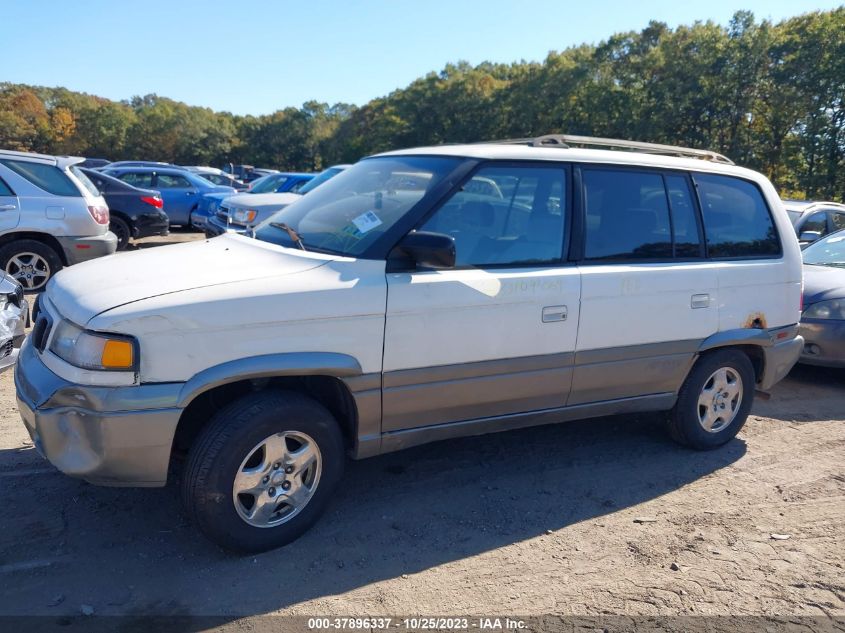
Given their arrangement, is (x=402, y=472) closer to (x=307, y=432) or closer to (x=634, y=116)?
(x=307, y=432)

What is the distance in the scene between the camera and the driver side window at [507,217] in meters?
3.73

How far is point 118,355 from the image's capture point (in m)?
2.89

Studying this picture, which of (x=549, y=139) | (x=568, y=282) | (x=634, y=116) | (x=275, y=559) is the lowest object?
(x=275, y=559)

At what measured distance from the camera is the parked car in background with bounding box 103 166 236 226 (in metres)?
15.8

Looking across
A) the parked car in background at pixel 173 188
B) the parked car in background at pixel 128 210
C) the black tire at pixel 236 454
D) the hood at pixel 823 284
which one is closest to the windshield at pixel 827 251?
the hood at pixel 823 284

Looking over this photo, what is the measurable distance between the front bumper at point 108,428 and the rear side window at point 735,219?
3.53 meters

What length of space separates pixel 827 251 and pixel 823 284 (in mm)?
1245

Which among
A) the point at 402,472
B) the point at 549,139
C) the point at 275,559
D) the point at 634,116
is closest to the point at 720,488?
the point at 402,472

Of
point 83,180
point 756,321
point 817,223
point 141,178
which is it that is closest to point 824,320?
point 756,321

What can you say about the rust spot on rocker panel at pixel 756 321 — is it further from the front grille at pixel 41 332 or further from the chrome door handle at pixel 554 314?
the front grille at pixel 41 332

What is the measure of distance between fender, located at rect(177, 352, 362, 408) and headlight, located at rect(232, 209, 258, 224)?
7776 millimetres

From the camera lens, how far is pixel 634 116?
98.0ft

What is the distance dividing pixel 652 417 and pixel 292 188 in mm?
10839

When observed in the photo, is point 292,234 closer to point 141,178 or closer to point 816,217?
point 816,217
